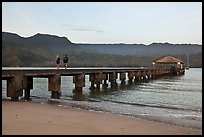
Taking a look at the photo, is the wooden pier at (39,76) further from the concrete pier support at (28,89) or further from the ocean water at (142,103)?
the ocean water at (142,103)

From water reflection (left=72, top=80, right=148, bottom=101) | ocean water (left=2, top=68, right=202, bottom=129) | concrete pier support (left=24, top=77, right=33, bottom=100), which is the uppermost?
concrete pier support (left=24, top=77, right=33, bottom=100)

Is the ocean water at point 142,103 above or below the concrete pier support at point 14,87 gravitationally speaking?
below

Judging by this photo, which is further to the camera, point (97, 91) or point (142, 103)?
point (97, 91)

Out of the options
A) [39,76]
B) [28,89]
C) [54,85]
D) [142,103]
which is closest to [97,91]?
[54,85]

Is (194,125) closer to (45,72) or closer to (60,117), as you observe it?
(60,117)

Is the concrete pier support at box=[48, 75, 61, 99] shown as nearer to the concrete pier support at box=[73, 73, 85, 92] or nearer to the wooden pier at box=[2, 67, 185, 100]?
the wooden pier at box=[2, 67, 185, 100]

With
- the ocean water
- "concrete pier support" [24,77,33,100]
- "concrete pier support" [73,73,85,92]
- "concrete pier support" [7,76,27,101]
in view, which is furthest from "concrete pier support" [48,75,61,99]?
"concrete pier support" [7,76,27,101]

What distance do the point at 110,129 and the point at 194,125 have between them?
3881 millimetres

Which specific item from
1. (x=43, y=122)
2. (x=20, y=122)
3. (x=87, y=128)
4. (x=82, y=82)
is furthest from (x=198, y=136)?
(x=82, y=82)

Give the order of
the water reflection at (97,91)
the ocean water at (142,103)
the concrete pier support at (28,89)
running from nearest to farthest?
the ocean water at (142,103) → the concrete pier support at (28,89) → the water reflection at (97,91)

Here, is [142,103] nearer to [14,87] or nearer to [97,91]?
[14,87]

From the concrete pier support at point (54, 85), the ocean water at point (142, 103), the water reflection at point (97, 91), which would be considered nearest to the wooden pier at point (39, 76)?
the concrete pier support at point (54, 85)

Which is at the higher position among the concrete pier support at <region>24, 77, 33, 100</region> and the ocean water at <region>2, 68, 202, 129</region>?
the concrete pier support at <region>24, 77, 33, 100</region>

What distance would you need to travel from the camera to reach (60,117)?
9641 mm
